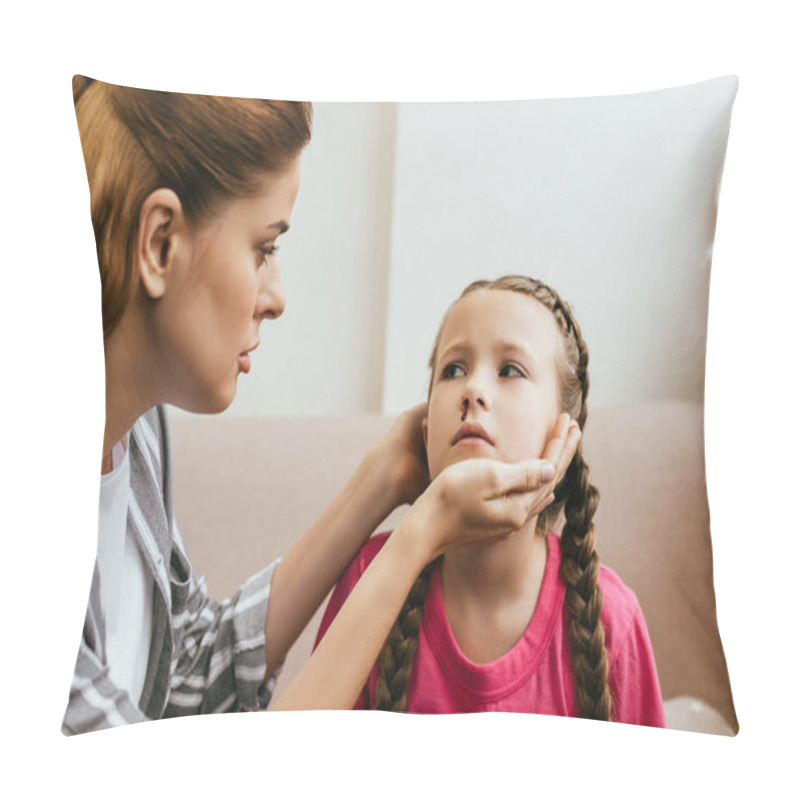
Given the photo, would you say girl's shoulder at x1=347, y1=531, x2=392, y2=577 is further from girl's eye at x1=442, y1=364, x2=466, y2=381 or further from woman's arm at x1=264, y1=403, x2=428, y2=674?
girl's eye at x1=442, y1=364, x2=466, y2=381

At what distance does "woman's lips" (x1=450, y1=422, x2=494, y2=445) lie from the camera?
5.35 feet

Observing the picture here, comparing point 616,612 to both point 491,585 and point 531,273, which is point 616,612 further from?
point 531,273

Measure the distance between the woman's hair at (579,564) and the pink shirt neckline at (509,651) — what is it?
0.02m

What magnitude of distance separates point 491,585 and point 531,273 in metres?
0.41

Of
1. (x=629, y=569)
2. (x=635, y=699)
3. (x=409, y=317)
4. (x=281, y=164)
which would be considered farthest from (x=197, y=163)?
(x=635, y=699)

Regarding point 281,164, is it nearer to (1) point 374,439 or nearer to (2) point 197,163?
(2) point 197,163

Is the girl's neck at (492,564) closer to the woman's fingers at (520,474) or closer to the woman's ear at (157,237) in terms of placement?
the woman's fingers at (520,474)

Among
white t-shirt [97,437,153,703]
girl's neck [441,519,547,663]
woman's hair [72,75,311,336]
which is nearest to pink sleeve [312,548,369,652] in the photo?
girl's neck [441,519,547,663]

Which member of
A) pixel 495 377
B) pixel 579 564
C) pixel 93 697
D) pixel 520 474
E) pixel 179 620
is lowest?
pixel 93 697

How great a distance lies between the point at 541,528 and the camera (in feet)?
5.42

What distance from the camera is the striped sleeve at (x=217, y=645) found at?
1.67m

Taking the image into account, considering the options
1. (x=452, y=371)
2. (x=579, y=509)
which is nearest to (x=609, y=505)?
(x=579, y=509)

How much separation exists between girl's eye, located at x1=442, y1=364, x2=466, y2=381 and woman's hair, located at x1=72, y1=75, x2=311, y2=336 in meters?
0.34

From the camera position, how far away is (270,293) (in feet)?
5.45
